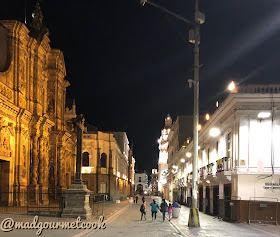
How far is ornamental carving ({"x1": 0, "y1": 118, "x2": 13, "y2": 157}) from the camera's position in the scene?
89.5ft

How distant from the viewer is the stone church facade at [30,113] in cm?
2881

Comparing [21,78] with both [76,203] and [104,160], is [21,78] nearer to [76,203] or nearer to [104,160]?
[76,203]

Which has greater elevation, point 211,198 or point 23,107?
point 23,107

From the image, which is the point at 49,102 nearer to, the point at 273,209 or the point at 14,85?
the point at 14,85

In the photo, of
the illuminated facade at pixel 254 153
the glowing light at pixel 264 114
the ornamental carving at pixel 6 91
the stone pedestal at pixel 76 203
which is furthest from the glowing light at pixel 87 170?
the glowing light at pixel 264 114

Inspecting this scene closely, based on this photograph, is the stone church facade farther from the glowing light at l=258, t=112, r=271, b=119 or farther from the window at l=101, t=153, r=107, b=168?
the window at l=101, t=153, r=107, b=168

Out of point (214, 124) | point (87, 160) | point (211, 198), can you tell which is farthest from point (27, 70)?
point (87, 160)

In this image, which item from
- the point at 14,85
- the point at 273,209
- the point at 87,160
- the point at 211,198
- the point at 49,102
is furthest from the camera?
the point at 87,160

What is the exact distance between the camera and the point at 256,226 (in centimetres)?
2064

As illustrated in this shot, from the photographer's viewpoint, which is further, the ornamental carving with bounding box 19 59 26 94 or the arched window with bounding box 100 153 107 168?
the arched window with bounding box 100 153 107 168

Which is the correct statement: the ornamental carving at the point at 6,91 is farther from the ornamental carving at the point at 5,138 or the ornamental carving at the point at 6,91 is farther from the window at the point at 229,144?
the window at the point at 229,144

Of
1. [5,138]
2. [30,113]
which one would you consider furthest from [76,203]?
[30,113]

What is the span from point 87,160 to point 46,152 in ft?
75.6

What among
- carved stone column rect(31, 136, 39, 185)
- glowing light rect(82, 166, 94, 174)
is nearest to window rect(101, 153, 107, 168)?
glowing light rect(82, 166, 94, 174)
